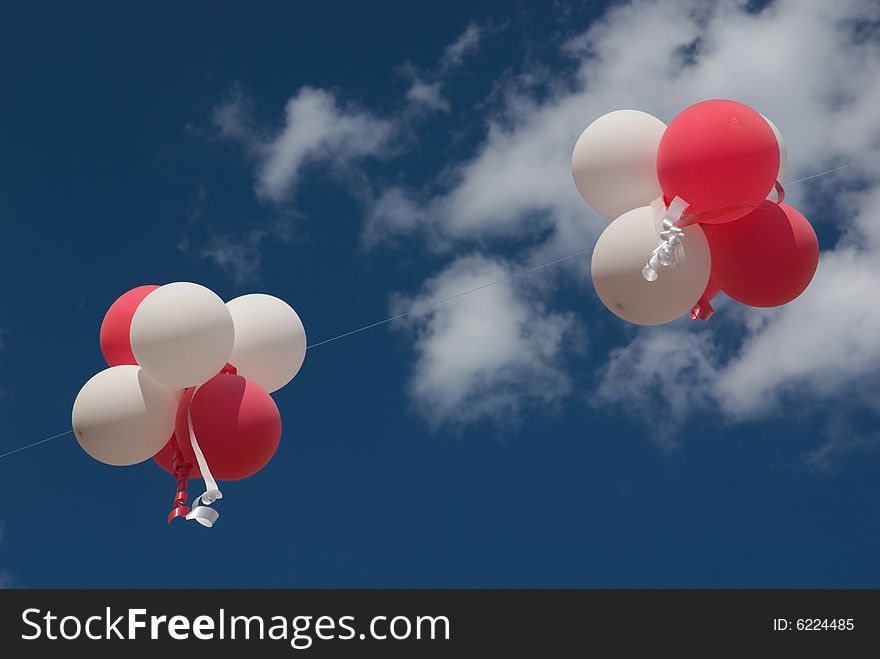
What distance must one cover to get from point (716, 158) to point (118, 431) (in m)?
4.63

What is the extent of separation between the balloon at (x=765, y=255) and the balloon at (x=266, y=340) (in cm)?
331

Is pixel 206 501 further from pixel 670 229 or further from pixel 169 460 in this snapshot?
pixel 670 229

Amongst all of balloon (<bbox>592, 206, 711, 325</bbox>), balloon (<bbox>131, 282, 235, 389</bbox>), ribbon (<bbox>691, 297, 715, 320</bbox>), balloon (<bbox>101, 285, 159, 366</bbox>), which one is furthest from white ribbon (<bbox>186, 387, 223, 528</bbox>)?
ribbon (<bbox>691, 297, 715, 320</bbox>)

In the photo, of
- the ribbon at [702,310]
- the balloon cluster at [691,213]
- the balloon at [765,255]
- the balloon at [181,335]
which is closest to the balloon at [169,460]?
the balloon at [181,335]

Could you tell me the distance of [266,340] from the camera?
29.8ft

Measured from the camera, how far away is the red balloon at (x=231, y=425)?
8.45 metres

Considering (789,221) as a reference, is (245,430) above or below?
below

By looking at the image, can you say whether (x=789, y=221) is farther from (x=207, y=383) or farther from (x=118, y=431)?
(x=118, y=431)

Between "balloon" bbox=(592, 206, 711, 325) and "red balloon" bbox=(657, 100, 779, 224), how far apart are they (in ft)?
0.84

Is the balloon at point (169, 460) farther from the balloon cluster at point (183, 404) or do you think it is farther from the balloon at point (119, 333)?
the balloon at point (119, 333)

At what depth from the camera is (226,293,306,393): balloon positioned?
9039 mm

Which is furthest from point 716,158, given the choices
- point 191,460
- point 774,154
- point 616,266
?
point 191,460

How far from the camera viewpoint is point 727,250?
8281mm

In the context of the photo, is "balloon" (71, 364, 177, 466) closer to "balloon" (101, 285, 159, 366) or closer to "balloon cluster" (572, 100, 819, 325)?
"balloon" (101, 285, 159, 366)
